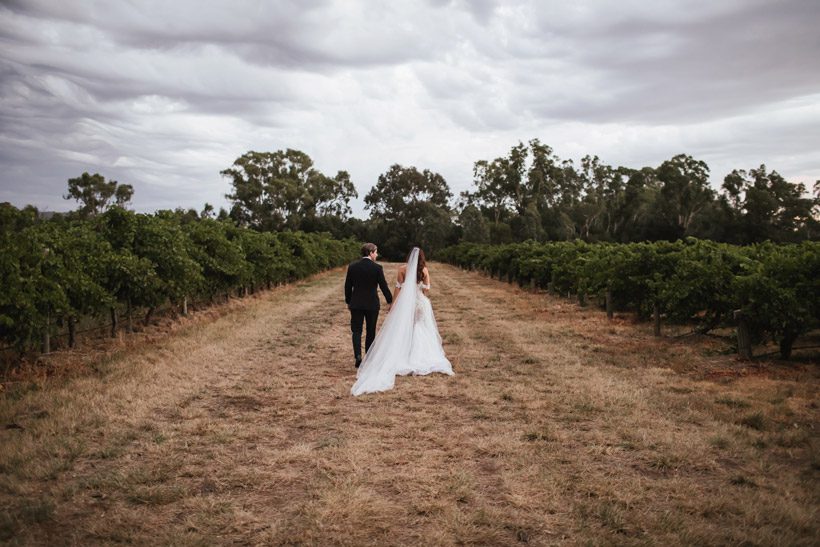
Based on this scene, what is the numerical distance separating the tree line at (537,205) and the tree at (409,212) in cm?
20

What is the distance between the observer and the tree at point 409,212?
9006 centimetres

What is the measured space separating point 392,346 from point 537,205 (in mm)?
85445

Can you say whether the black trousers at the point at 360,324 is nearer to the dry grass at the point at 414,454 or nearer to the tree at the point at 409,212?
the dry grass at the point at 414,454

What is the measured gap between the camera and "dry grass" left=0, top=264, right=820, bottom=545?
4.04 meters

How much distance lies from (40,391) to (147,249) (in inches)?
225

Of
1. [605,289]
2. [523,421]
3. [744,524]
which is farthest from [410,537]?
[605,289]

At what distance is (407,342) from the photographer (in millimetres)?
9359

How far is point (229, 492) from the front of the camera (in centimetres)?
458

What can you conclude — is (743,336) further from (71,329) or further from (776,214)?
(776,214)

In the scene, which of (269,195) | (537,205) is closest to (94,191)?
(269,195)

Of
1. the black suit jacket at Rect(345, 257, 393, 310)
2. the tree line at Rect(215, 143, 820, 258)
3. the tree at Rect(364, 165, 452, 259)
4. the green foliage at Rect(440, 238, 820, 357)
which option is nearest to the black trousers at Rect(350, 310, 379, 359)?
the black suit jacket at Rect(345, 257, 393, 310)

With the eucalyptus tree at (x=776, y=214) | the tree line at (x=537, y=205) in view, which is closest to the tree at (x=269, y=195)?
the tree line at (x=537, y=205)

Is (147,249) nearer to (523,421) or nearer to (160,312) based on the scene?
(160,312)

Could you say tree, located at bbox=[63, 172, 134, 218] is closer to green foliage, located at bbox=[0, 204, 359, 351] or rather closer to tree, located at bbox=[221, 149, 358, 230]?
tree, located at bbox=[221, 149, 358, 230]
